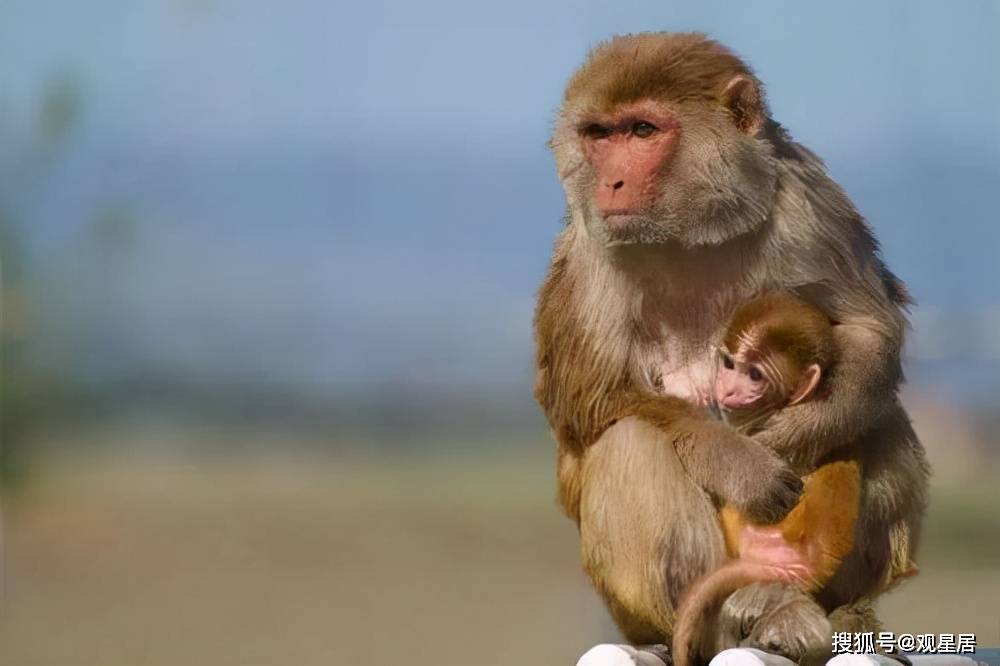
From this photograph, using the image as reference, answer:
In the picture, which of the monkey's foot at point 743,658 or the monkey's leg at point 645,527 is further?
the monkey's leg at point 645,527

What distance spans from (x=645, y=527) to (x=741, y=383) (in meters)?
0.36

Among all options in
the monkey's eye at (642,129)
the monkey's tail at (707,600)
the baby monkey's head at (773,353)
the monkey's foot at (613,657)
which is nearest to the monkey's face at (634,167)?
the monkey's eye at (642,129)

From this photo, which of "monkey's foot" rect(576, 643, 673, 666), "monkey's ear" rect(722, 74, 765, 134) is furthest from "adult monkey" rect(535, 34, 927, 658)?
"monkey's foot" rect(576, 643, 673, 666)

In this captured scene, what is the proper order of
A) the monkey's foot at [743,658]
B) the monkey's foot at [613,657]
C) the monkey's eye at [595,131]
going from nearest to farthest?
1. the monkey's foot at [743,658]
2. the monkey's foot at [613,657]
3. the monkey's eye at [595,131]

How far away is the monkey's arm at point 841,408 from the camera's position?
293 cm

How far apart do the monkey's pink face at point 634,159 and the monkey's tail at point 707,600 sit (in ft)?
2.37

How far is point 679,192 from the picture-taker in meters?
2.94

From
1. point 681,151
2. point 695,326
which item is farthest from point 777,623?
point 681,151

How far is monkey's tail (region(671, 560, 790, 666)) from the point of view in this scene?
9.70 ft

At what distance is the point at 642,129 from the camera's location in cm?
297

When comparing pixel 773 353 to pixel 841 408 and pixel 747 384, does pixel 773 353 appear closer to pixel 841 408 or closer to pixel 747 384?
pixel 747 384

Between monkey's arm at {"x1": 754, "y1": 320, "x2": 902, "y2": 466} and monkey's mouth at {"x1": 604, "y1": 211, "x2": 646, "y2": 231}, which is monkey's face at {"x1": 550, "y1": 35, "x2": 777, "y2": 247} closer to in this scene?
monkey's mouth at {"x1": 604, "y1": 211, "x2": 646, "y2": 231}

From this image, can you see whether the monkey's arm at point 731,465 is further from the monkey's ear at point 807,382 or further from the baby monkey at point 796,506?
the monkey's ear at point 807,382

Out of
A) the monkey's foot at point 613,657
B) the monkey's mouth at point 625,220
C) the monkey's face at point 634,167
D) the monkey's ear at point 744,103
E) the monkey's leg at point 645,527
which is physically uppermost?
the monkey's ear at point 744,103
